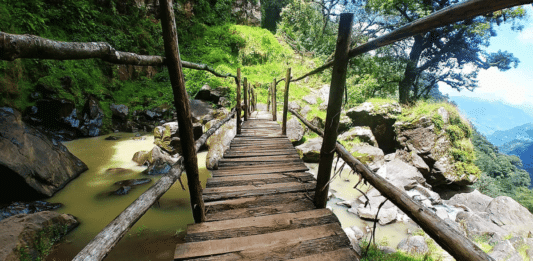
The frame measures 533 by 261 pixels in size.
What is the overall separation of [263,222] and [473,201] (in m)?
8.22

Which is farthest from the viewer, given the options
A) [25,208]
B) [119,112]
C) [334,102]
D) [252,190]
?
[119,112]

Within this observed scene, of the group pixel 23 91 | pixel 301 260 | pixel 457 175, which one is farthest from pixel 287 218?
pixel 23 91

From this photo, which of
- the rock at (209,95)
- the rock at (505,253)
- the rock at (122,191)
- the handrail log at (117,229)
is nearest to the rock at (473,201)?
the rock at (505,253)

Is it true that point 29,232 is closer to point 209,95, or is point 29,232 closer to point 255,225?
point 255,225

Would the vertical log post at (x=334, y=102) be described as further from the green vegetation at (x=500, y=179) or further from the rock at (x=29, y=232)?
the green vegetation at (x=500, y=179)

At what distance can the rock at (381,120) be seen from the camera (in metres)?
9.31

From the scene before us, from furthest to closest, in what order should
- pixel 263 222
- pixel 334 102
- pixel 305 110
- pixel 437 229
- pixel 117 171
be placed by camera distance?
1. pixel 305 110
2. pixel 117 171
3. pixel 263 222
4. pixel 334 102
5. pixel 437 229

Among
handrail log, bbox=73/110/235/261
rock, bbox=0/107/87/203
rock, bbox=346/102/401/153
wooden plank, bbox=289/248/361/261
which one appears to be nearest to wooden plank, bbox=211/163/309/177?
handrail log, bbox=73/110/235/261

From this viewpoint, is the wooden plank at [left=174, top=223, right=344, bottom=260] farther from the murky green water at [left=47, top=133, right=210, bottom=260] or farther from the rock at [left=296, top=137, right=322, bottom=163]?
the rock at [left=296, top=137, right=322, bottom=163]

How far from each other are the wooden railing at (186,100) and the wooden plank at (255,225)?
0.47 feet

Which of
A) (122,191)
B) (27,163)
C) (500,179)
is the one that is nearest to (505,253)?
(122,191)

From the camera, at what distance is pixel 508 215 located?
18.1 ft

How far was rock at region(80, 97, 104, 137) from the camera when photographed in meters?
9.75

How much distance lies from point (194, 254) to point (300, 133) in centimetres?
692
